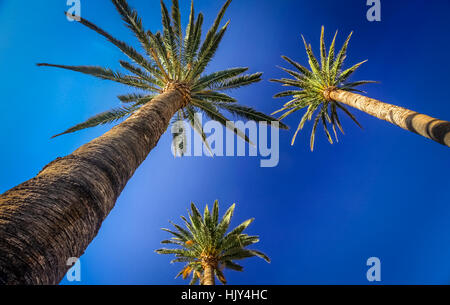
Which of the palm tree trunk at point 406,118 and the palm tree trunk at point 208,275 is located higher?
the palm tree trunk at point 406,118

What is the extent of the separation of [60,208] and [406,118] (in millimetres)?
8675

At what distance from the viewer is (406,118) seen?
702 cm

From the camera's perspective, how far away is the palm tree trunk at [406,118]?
5645 mm

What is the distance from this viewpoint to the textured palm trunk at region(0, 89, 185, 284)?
173 centimetres

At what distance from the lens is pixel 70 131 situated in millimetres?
7484

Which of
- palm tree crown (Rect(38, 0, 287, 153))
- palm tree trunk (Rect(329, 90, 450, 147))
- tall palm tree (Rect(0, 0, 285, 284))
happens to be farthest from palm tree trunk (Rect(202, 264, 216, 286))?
palm tree trunk (Rect(329, 90, 450, 147))

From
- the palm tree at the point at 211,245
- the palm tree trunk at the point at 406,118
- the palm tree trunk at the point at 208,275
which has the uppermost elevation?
the palm tree trunk at the point at 406,118

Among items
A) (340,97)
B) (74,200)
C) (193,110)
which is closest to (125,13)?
(193,110)

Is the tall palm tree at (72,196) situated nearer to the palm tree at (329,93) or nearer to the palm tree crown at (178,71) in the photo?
the palm tree crown at (178,71)

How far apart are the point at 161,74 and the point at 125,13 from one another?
2410 mm

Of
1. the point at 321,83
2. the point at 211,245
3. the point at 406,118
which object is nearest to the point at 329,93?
the point at 321,83

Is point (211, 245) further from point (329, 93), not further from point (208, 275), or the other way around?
point (329, 93)

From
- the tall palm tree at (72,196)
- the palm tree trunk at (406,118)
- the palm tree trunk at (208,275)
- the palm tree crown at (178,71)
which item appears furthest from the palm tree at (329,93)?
the palm tree trunk at (208,275)
